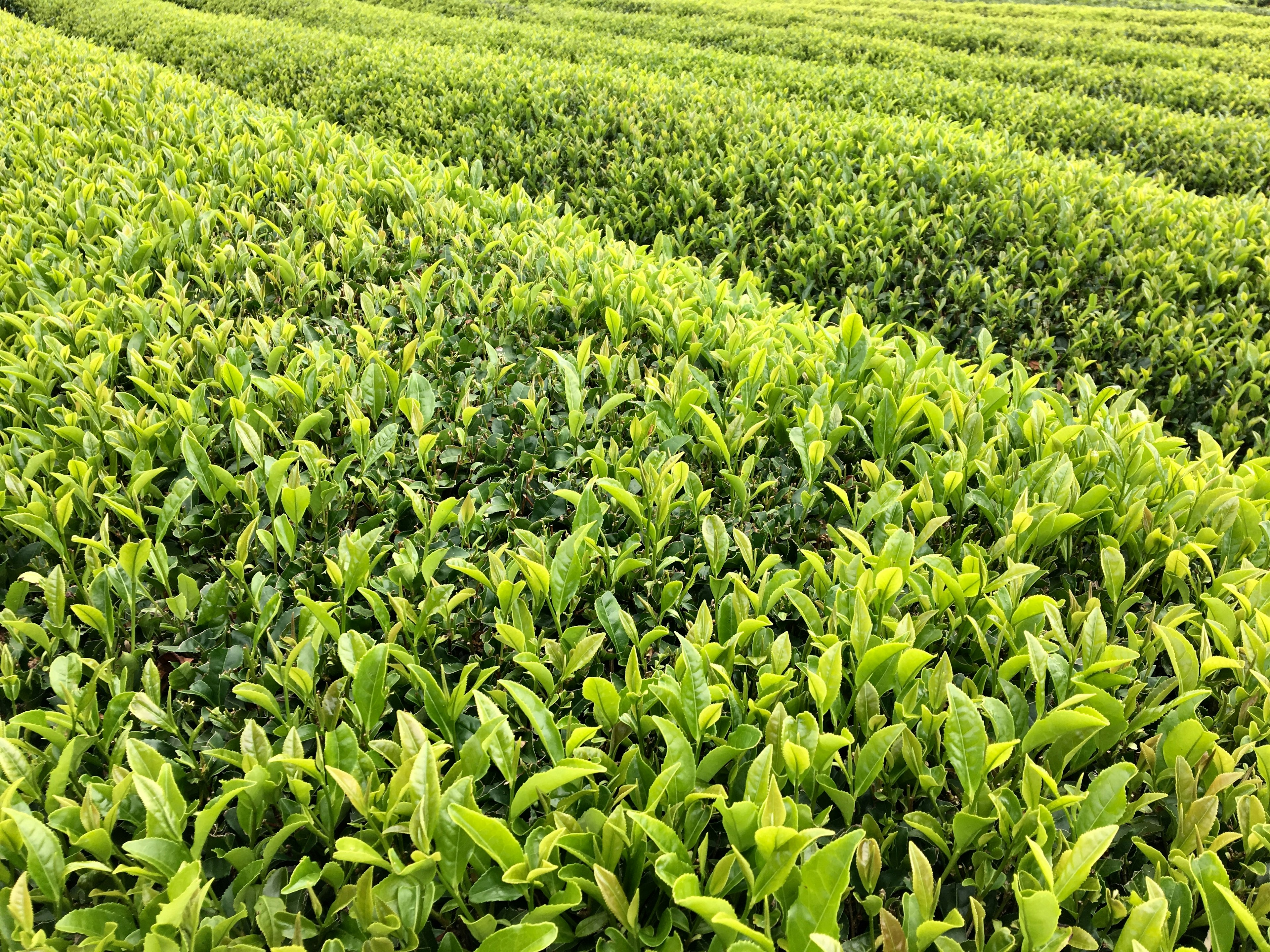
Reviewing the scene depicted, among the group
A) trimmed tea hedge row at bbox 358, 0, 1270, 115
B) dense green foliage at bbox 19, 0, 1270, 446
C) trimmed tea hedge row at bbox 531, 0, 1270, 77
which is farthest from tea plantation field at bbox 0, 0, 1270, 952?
trimmed tea hedge row at bbox 531, 0, 1270, 77

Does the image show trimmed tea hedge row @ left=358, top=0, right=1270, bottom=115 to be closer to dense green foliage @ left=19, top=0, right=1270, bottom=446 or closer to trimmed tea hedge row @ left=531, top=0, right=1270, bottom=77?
trimmed tea hedge row @ left=531, top=0, right=1270, bottom=77

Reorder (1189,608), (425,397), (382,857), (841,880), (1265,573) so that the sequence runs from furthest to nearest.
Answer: (425,397)
(1265,573)
(1189,608)
(382,857)
(841,880)

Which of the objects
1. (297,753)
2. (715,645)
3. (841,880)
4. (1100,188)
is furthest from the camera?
(1100,188)

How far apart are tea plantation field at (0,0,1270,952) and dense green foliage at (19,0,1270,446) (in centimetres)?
5

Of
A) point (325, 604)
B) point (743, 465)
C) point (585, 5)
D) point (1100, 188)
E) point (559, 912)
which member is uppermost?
point (585, 5)

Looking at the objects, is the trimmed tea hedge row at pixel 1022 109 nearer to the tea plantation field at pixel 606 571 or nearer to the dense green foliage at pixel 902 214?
the dense green foliage at pixel 902 214

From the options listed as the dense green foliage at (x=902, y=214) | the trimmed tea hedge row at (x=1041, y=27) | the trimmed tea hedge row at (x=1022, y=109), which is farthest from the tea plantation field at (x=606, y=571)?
the trimmed tea hedge row at (x=1041, y=27)

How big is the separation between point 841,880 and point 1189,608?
49.4 inches

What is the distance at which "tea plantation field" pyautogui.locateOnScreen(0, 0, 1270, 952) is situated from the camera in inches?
55.0

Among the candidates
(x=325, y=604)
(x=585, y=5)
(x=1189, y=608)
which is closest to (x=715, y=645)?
(x=325, y=604)

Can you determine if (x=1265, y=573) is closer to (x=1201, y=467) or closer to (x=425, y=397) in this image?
(x=1201, y=467)

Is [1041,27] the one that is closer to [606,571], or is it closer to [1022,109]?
[1022,109]

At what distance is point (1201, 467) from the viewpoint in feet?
8.47

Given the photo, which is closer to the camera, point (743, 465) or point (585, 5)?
point (743, 465)
